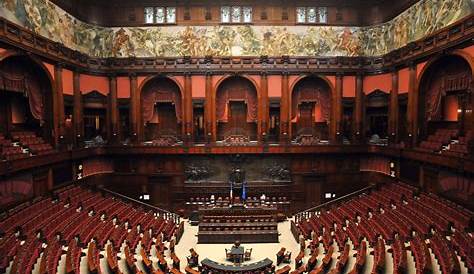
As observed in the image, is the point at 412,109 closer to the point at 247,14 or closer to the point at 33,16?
the point at 247,14

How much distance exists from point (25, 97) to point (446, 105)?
2113cm

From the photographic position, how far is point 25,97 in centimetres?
1705

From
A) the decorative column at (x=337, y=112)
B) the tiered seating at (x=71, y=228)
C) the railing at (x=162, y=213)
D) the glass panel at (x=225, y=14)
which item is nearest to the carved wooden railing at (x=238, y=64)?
the decorative column at (x=337, y=112)

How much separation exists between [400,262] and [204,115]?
14.4m

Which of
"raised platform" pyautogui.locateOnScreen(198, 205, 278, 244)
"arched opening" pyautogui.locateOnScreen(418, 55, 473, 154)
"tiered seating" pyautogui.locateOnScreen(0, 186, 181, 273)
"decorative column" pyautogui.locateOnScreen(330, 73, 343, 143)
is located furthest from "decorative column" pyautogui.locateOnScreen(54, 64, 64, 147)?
"arched opening" pyautogui.locateOnScreen(418, 55, 473, 154)

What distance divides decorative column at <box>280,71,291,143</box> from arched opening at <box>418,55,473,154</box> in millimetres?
7108

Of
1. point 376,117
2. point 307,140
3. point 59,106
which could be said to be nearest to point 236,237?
point 307,140

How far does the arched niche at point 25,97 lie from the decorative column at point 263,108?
11.4 metres

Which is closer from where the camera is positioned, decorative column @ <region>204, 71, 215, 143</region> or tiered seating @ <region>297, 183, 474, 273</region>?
tiered seating @ <region>297, 183, 474, 273</region>

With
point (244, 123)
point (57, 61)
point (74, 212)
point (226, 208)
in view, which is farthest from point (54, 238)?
point (244, 123)

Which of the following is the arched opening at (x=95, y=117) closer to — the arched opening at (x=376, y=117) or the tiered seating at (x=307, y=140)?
the tiered seating at (x=307, y=140)

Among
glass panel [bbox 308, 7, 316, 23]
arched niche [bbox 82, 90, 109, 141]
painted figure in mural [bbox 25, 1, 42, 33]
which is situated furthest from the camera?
glass panel [bbox 308, 7, 316, 23]

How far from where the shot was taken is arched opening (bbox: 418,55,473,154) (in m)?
14.8

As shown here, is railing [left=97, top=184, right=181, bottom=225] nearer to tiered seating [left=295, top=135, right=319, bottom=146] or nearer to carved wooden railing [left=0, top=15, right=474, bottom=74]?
carved wooden railing [left=0, top=15, right=474, bottom=74]
